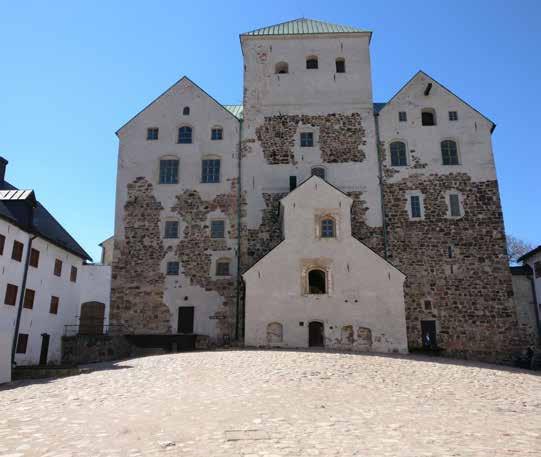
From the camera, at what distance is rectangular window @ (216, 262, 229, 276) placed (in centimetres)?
2919

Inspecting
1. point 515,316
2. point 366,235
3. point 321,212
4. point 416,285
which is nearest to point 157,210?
point 321,212

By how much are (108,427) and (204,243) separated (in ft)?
66.0

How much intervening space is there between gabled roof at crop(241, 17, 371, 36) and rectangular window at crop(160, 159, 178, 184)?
9.90 metres

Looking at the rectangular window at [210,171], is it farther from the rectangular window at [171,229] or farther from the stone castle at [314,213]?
the rectangular window at [171,229]

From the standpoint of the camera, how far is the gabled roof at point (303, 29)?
110 feet

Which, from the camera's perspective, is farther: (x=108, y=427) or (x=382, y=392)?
(x=382, y=392)

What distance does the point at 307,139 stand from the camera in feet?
103

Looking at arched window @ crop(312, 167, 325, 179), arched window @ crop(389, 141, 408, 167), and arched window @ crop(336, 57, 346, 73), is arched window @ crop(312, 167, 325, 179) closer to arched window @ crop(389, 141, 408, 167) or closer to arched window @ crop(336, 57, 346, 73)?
arched window @ crop(389, 141, 408, 167)

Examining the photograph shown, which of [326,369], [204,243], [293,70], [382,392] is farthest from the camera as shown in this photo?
[293,70]

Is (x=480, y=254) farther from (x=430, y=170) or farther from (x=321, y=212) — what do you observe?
(x=321, y=212)

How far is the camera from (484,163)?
30188mm

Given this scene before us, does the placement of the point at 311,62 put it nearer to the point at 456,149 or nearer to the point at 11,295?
the point at 456,149

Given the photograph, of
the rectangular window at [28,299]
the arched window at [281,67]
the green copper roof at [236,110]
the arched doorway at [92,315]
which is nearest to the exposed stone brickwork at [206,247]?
the green copper roof at [236,110]

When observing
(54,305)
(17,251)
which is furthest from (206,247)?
(17,251)
